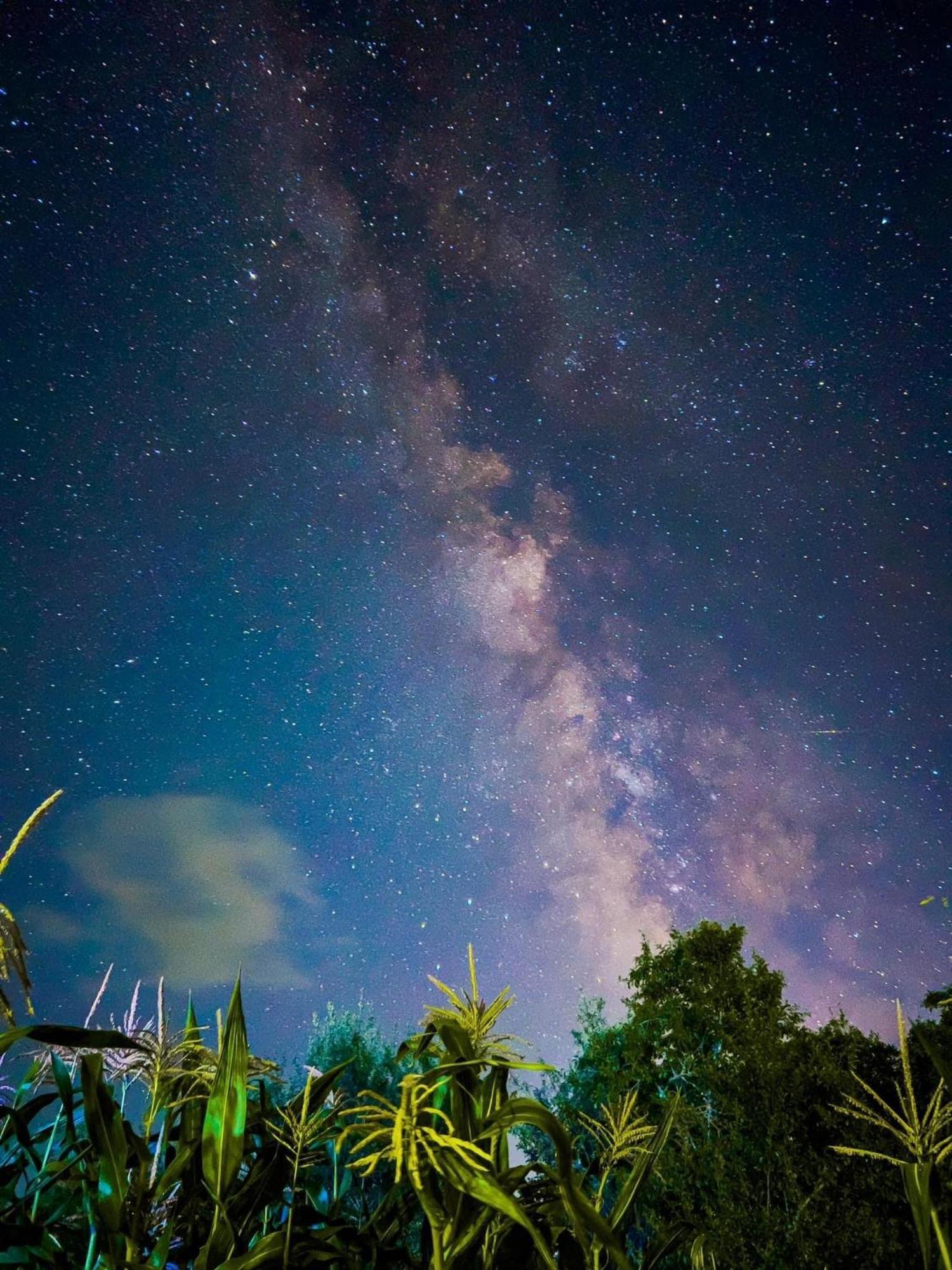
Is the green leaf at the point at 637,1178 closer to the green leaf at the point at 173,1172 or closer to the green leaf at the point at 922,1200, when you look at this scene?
the green leaf at the point at 922,1200

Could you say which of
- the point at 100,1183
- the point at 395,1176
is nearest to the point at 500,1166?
the point at 395,1176

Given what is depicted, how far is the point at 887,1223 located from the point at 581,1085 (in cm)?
1182

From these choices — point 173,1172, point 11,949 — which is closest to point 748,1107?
point 173,1172

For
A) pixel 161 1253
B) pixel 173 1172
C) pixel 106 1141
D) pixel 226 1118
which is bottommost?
pixel 161 1253

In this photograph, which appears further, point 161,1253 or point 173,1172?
point 173,1172

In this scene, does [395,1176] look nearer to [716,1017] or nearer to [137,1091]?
[137,1091]

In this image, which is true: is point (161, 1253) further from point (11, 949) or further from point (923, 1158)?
point (923, 1158)

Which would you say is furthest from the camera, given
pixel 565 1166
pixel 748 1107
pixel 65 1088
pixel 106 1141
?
pixel 748 1107

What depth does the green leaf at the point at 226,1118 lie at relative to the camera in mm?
1874

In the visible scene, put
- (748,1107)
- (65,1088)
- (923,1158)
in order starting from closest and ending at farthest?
(923,1158) < (65,1088) < (748,1107)

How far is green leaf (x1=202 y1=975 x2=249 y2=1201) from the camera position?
1874 mm

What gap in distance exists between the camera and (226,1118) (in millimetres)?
1888

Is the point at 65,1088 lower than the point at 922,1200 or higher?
lower

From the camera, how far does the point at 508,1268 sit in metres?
2.11
